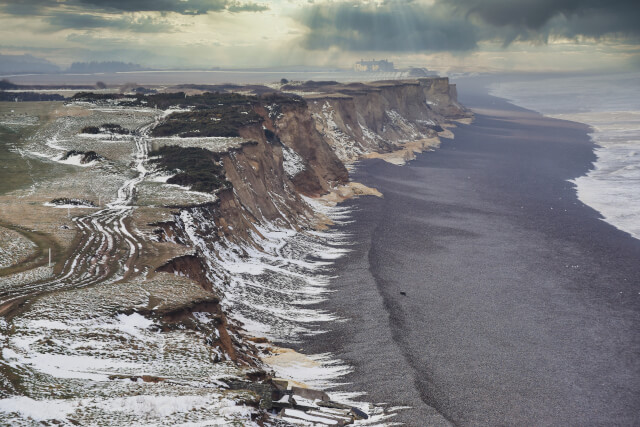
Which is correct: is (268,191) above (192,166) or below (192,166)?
below

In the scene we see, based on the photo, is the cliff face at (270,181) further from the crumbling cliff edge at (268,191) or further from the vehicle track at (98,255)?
the vehicle track at (98,255)

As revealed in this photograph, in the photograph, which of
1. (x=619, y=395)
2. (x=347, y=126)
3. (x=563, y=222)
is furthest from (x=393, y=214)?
(x=347, y=126)

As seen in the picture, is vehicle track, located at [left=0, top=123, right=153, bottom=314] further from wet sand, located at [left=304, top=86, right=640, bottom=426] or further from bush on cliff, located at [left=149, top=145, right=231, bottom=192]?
wet sand, located at [left=304, top=86, right=640, bottom=426]

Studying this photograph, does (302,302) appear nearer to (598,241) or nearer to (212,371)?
(212,371)

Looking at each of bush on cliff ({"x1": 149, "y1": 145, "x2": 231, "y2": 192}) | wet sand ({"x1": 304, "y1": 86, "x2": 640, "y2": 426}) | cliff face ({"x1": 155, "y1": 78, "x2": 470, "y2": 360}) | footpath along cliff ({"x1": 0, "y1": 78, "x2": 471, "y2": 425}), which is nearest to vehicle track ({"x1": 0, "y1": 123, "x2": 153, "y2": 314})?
footpath along cliff ({"x1": 0, "y1": 78, "x2": 471, "y2": 425})

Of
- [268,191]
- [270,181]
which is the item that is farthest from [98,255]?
[270,181]

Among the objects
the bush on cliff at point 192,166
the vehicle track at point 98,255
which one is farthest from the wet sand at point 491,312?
the bush on cliff at point 192,166

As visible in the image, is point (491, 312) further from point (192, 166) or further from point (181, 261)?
point (192, 166)
